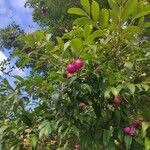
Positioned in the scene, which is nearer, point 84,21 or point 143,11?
point 143,11

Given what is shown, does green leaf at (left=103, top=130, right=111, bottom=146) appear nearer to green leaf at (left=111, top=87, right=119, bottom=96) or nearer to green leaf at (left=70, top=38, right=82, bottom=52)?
green leaf at (left=111, top=87, right=119, bottom=96)

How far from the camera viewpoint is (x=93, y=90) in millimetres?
2881

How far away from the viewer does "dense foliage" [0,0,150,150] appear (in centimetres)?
286

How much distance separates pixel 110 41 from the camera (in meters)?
2.99

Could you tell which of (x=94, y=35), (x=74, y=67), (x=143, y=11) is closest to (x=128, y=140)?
(x=74, y=67)

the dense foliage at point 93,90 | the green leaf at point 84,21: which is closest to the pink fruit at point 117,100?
the dense foliage at point 93,90

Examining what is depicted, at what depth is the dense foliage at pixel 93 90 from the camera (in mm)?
2859

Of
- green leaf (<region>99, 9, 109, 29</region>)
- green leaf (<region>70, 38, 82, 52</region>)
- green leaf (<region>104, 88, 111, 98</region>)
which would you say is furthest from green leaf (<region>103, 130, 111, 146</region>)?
green leaf (<region>99, 9, 109, 29</region>)

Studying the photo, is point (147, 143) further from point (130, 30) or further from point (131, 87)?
point (130, 30)

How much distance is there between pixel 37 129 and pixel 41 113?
10cm

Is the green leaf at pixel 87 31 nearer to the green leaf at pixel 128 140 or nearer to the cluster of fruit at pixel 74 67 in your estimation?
the cluster of fruit at pixel 74 67

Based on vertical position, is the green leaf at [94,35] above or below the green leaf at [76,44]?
above

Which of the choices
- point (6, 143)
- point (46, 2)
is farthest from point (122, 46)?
point (46, 2)

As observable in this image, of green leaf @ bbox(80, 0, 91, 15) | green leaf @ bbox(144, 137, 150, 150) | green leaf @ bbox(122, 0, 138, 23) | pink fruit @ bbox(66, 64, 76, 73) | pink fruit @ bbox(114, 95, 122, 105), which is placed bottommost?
green leaf @ bbox(144, 137, 150, 150)
